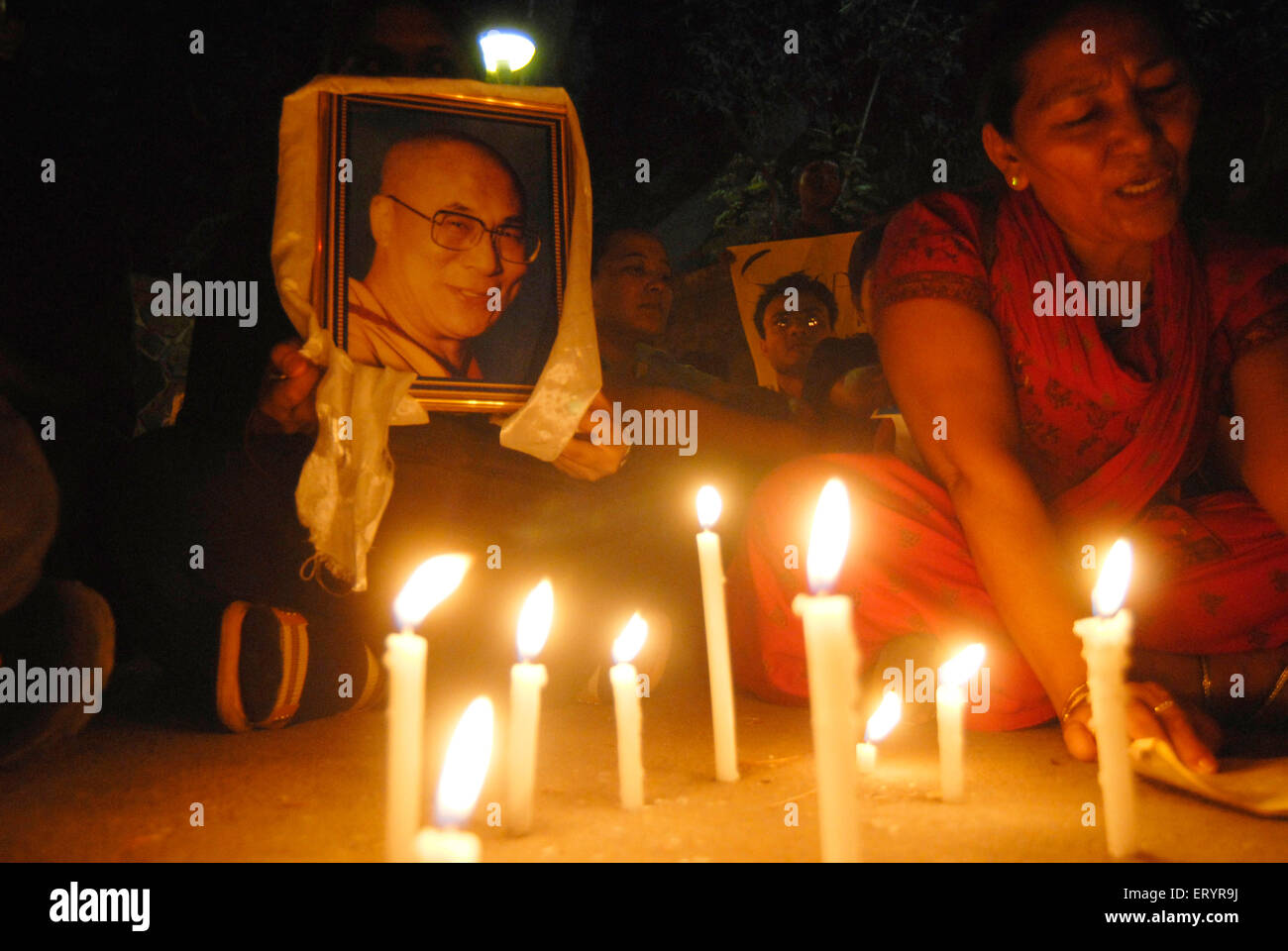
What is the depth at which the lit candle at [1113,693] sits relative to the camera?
1223 mm

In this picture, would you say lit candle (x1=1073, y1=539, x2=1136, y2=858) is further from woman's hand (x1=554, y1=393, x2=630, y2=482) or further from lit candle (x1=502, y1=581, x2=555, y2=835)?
woman's hand (x1=554, y1=393, x2=630, y2=482)

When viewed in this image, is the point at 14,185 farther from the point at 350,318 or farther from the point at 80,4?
the point at 80,4

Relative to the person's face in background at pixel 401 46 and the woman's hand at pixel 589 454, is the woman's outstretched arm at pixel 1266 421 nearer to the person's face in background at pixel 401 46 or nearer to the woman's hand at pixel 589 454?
the woman's hand at pixel 589 454

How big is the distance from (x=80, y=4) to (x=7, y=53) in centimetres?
111

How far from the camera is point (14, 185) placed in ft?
8.16

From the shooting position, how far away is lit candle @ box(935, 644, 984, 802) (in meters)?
1.62

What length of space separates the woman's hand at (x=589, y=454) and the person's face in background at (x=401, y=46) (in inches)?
42.1

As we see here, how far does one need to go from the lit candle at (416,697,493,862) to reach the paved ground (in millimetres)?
421

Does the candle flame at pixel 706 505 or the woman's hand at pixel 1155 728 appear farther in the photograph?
the candle flame at pixel 706 505

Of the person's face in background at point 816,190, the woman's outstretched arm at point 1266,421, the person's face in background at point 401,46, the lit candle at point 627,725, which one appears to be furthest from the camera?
the person's face in background at point 816,190

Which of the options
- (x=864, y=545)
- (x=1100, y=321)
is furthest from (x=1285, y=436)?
(x=864, y=545)

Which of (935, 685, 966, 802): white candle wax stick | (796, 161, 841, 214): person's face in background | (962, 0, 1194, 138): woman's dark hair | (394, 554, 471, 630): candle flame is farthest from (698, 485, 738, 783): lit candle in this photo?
(796, 161, 841, 214): person's face in background

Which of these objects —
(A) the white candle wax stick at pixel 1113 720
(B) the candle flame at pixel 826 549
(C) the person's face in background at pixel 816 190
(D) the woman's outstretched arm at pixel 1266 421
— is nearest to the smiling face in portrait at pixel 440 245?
(B) the candle flame at pixel 826 549
